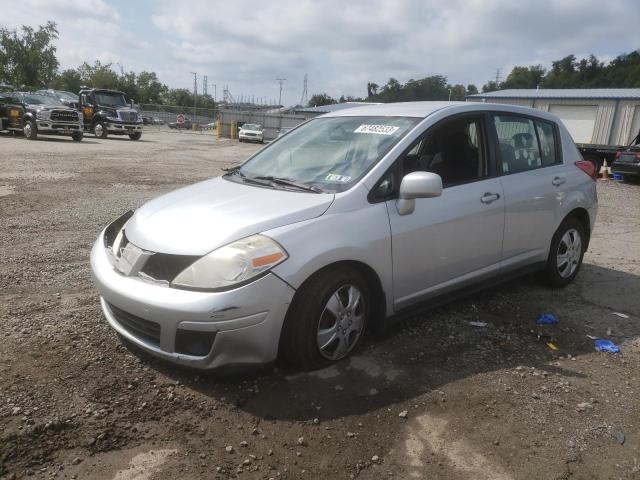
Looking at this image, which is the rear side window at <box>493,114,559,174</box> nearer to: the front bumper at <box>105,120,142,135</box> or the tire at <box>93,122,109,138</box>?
the front bumper at <box>105,120,142,135</box>

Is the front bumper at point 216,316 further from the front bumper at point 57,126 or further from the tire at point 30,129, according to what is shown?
the tire at point 30,129

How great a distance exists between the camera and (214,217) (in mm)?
3018

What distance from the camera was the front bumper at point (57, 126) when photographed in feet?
67.5

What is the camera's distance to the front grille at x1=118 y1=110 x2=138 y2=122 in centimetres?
2509

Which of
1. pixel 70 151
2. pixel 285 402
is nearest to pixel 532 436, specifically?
pixel 285 402

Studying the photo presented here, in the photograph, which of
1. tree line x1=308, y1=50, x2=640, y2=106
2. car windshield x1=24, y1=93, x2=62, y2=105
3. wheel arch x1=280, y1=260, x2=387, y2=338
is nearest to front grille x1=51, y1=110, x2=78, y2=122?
car windshield x1=24, y1=93, x2=62, y2=105

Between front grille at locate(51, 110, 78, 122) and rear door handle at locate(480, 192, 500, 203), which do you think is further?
front grille at locate(51, 110, 78, 122)

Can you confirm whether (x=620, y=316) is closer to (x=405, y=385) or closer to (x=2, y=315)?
(x=405, y=385)

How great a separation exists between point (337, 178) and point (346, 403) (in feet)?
4.74

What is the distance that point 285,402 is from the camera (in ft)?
9.35

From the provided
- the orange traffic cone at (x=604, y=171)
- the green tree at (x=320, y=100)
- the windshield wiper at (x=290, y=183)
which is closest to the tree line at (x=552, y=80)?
the green tree at (x=320, y=100)

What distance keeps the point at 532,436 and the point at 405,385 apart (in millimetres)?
750

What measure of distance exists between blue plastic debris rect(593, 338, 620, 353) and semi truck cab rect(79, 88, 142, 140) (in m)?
25.3

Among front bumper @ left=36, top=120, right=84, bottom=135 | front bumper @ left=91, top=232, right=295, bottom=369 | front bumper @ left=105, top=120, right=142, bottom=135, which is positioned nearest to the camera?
front bumper @ left=91, top=232, right=295, bottom=369
